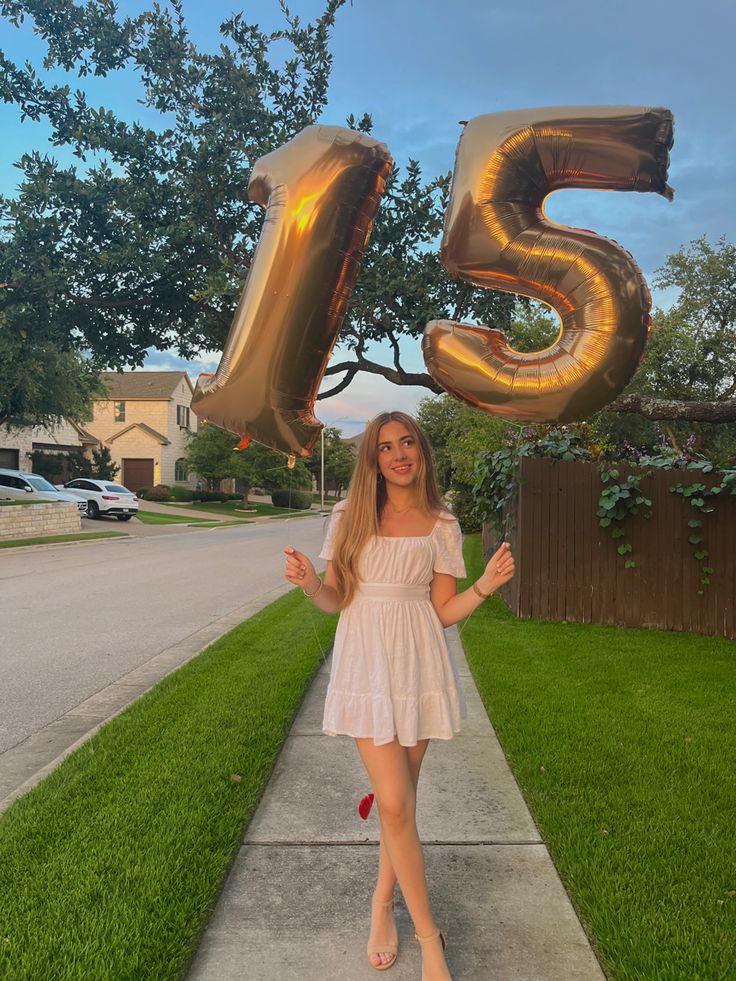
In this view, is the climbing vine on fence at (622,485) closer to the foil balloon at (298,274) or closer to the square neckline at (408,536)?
the square neckline at (408,536)

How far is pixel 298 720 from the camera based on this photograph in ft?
15.2

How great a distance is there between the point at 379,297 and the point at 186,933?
3164 mm

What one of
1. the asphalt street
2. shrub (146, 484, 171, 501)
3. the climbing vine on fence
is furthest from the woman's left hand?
shrub (146, 484, 171, 501)

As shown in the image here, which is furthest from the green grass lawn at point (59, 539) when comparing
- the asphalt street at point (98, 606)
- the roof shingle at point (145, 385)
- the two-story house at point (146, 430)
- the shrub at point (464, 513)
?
the roof shingle at point (145, 385)

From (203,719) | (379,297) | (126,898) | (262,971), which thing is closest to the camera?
(262,971)

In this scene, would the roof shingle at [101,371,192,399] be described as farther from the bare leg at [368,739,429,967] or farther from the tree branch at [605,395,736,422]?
the bare leg at [368,739,429,967]

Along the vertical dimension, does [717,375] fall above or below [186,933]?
above

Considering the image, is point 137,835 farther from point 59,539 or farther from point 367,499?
point 59,539

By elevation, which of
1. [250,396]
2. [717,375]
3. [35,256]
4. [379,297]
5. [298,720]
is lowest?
[298,720]

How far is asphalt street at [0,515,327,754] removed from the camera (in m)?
5.74

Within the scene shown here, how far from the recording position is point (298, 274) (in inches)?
92.9

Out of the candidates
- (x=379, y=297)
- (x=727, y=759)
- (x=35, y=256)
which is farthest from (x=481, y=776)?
(x=35, y=256)

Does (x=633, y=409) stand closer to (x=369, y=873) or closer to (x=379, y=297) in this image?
(x=379, y=297)

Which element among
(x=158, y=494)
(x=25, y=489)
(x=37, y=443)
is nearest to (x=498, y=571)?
(x=25, y=489)
